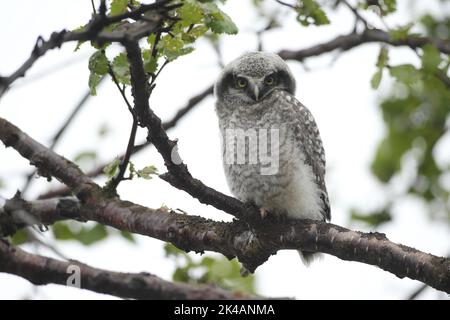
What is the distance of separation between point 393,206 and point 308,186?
5.24ft

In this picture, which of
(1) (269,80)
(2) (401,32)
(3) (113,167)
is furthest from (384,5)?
(3) (113,167)

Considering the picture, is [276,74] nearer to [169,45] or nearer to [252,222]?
[252,222]

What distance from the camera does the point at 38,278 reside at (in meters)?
2.62

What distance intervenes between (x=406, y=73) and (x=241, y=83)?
1218 millimetres

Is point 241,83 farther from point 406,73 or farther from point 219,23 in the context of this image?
point 219,23

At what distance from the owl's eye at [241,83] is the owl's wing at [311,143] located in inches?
12.0

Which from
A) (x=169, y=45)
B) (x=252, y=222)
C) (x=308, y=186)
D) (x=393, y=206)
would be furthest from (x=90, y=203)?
(x=393, y=206)

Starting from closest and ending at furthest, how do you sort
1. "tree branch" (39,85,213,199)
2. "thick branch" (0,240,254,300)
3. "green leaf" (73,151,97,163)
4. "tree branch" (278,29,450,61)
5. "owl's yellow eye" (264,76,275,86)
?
"thick branch" (0,240,254,300)
"owl's yellow eye" (264,76,275,86)
"tree branch" (39,85,213,199)
"tree branch" (278,29,450,61)
"green leaf" (73,151,97,163)

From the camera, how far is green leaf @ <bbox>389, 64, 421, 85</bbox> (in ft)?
14.5

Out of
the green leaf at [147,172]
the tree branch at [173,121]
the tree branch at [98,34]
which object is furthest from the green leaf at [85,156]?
the tree branch at [98,34]

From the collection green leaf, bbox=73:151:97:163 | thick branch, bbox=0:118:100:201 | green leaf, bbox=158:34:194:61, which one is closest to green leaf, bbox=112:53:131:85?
green leaf, bbox=158:34:194:61

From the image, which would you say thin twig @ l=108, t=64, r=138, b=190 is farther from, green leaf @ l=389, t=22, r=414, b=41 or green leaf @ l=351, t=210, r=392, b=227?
green leaf @ l=351, t=210, r=392, b=227

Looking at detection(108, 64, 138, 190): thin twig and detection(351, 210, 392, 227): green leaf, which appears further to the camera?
detection(351, 210, 392, 227): green leaf

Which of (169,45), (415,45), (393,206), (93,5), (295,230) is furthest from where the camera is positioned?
(393,206)
